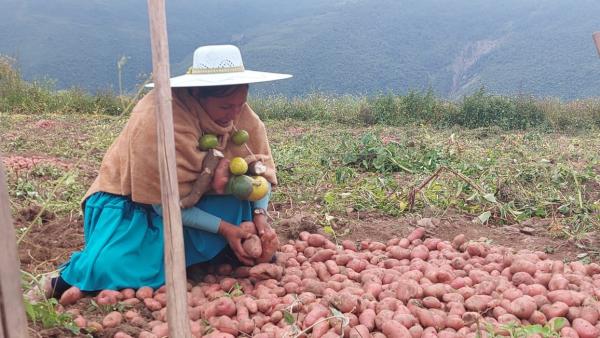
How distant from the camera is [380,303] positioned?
2135 millimetres

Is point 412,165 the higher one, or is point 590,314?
point 590,314

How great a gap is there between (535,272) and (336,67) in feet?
91.0

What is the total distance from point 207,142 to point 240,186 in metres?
0.20

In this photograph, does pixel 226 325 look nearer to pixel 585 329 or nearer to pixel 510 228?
pixel 585 329

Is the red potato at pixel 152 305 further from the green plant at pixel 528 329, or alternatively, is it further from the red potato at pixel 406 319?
the green plant at pixel 528 329

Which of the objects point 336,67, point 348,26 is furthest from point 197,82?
point 348,26

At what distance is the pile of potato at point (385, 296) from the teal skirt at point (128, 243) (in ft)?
0.30

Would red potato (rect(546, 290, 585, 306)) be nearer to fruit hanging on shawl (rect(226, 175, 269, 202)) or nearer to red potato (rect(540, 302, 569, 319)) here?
red potato (rect(540, 302, 569, 319))

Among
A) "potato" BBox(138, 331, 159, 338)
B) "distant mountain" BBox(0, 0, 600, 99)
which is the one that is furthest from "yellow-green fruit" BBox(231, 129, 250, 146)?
"distant mountain" BBox(0, 0, 600, 99)

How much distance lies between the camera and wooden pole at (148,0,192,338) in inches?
54.7

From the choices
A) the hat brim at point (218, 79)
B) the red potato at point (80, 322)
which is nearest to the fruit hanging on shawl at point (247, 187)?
the hat brim at point (218, 79)

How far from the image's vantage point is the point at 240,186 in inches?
94.1

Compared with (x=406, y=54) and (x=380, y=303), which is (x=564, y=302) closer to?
(x=380, y=303)

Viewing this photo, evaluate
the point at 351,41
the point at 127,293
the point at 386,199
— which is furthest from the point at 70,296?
the point at 351,41
